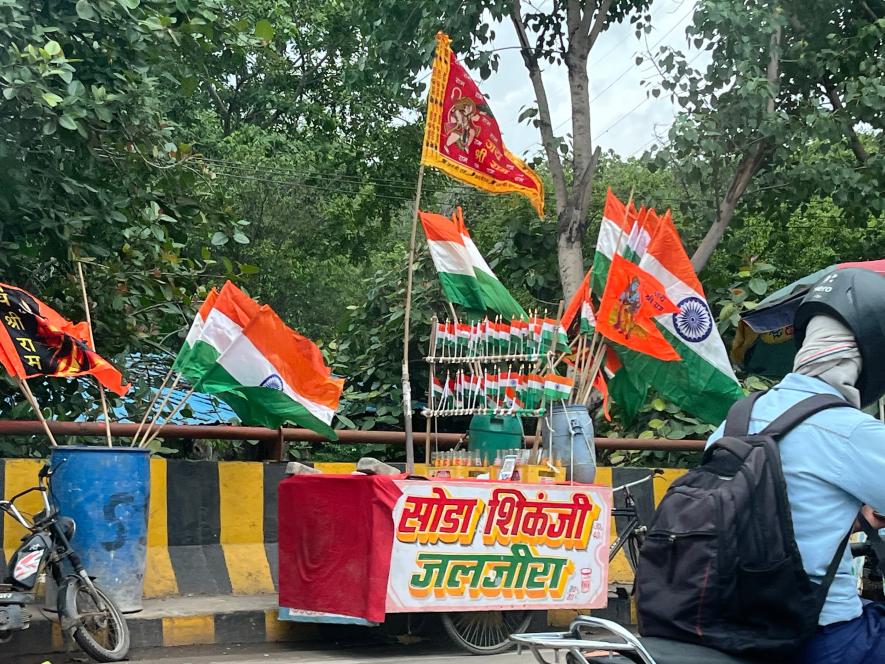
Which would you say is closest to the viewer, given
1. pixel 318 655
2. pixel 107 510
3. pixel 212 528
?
pixel 107 510

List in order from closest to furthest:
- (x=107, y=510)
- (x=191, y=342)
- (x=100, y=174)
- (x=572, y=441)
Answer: (x=107, y=510), (x=191, y=342), (x=572, y=441), (x=100, y=174)

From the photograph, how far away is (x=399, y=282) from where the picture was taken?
1282 cm

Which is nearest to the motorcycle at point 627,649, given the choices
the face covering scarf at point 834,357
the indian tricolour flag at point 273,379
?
the face covering scarf at point 834,357

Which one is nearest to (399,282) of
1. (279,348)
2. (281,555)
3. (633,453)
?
(633,453)

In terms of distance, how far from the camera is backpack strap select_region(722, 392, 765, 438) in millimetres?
2805

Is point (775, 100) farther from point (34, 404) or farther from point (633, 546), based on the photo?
point (34, 404)

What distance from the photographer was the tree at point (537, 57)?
37.4 feet

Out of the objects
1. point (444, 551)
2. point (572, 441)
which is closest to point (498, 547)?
point (444, 551)

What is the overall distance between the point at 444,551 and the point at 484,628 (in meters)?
0.83

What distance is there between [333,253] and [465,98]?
1555 centimetres

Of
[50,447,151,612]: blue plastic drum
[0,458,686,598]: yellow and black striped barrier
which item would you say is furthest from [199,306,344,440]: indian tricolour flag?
[50,447,151,612]: blue plastic drum

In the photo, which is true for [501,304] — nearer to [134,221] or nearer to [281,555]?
[281,555]

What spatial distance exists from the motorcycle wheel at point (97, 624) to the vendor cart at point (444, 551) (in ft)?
3.75

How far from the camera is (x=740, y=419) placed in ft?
9.30
